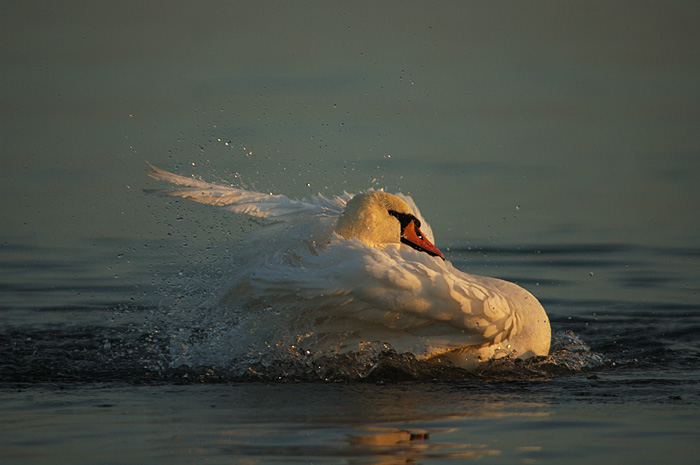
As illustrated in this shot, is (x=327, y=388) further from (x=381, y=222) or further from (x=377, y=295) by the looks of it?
(x=381, y=222)

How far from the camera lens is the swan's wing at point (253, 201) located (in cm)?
766

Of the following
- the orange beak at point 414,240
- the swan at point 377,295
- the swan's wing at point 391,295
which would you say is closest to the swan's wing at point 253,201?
the swan at point 377,295

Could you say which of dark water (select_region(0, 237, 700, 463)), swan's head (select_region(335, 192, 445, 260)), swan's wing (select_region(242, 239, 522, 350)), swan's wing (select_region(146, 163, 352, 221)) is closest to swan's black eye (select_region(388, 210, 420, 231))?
swan's head (select_region(335, 192, 445, 260))

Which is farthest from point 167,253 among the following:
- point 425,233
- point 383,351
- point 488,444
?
point 488,444

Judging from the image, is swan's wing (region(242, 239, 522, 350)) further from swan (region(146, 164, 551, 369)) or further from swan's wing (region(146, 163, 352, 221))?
swan's wing (region(146, 163, 352, 221))

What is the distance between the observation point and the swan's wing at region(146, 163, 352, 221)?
7.66 meters

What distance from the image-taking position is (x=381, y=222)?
23.7 feet

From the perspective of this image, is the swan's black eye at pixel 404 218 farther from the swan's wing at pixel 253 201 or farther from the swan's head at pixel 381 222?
the swan's wing at pixel 253 201

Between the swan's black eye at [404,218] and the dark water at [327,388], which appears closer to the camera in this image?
the dark water at [327,388]

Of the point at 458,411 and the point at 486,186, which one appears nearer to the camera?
the point at 458,411

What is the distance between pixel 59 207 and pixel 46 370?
5412 millimetres

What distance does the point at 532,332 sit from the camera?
22.5 ft

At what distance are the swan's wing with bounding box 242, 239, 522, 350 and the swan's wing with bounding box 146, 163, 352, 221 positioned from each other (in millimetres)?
1229

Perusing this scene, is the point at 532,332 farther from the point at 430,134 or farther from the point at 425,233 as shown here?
the point at 430,134
